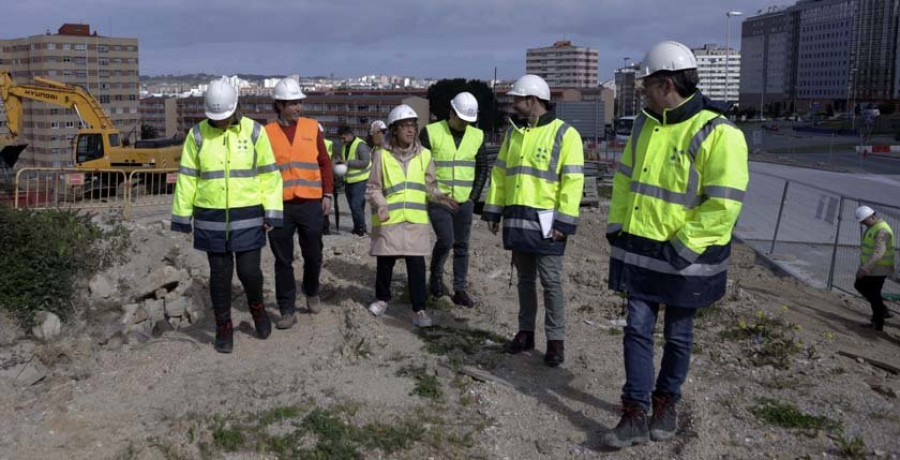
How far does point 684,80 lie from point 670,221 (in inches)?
29.0

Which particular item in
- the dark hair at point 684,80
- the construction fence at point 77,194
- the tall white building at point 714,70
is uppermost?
the tall white building at point 714,70

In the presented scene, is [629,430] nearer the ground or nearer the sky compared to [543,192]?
nearer the ground

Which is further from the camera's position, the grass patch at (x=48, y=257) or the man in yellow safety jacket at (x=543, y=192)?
the grass patch at (x=48, y=257)

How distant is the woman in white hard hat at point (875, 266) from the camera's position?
10102mm

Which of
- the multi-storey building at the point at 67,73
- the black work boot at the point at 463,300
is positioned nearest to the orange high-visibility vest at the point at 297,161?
the black work boot at the point at 463,300

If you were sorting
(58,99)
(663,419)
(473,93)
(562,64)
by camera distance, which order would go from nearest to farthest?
(663,419) < (58,99) < (473,93) < (562,64)

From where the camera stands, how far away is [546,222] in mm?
6035

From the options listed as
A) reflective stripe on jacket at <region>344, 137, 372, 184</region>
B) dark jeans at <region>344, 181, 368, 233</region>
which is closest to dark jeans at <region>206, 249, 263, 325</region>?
dark jeans at <region>344, 181, 368, 233</region>

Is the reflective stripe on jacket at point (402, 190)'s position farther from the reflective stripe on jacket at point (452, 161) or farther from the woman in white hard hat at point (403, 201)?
the reflective stripe on jacket at point (452, 161)

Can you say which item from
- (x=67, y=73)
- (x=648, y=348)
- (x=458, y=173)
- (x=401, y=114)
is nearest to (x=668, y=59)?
(x=648, y=348)

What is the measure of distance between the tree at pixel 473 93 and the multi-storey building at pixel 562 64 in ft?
274

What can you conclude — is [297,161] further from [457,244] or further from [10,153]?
[10,153]

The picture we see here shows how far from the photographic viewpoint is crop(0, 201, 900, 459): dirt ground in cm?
489

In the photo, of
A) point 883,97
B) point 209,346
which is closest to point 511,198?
point 209,346
